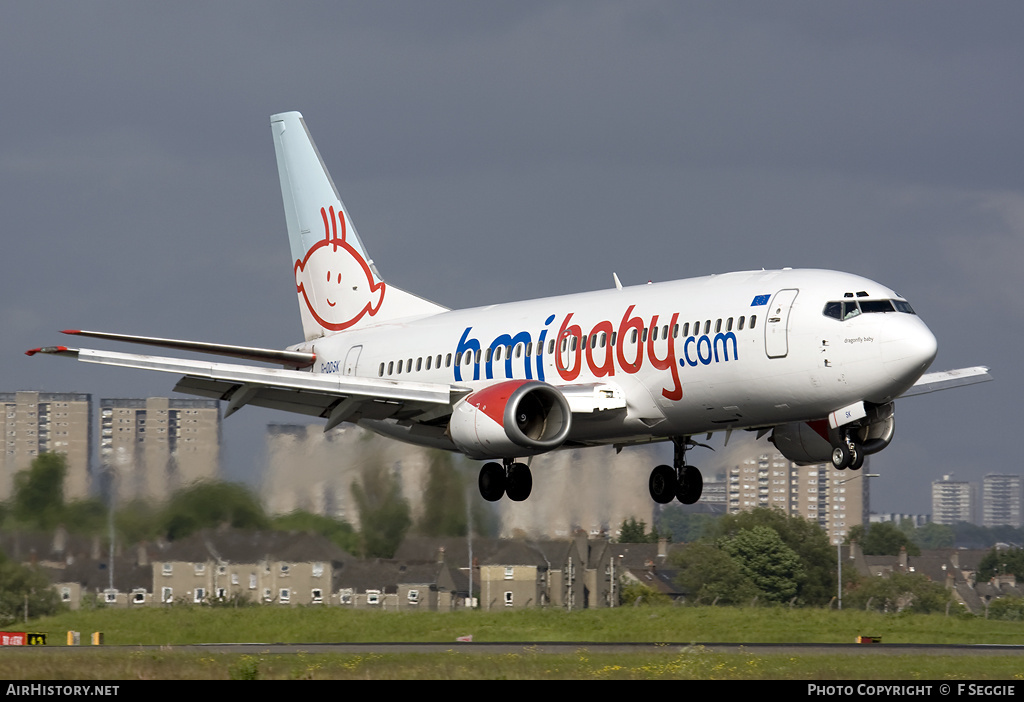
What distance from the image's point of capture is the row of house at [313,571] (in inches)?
1805

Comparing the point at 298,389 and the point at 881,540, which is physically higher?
the point at 298,389

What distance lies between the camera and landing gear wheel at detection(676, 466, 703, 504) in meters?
41.2

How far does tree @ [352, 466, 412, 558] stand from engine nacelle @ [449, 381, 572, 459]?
1031 cm

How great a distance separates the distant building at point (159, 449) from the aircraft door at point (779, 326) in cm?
1857

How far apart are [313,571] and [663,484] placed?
520 inches

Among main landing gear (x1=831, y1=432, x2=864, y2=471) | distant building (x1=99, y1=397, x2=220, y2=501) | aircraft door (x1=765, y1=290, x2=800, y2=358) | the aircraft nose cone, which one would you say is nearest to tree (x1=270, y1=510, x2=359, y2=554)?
distant building (x1=99, y1=397, x2=220, y2=501)

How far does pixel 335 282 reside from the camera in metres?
47.8

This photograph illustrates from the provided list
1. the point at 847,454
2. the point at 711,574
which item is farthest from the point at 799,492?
the point at 847,454

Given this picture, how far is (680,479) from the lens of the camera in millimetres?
41500

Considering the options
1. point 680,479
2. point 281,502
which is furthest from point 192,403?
point 680,479

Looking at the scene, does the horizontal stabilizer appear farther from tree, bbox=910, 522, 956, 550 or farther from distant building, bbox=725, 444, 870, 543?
tree, bbox=910, 522, 956, 550

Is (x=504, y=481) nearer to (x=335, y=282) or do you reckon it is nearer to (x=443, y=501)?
(x=443, y=501)

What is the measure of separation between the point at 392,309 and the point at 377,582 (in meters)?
9.95

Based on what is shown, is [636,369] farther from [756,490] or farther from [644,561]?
[756,490]
